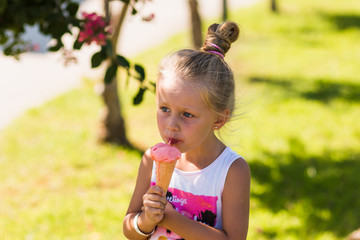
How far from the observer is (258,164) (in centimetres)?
504

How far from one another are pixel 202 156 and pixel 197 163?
3 centimetres

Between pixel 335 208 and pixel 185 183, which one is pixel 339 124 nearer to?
pixel 335 208

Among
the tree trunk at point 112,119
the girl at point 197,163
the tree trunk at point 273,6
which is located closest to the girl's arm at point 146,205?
the girl at point 197,163

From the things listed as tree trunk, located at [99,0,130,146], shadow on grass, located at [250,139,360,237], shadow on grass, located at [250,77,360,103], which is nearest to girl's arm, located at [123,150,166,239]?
shadow on grass, located at [250,139,360,237]

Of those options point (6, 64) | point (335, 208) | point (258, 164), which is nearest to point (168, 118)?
point (335, 208)

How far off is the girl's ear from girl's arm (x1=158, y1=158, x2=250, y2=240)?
0.52ft

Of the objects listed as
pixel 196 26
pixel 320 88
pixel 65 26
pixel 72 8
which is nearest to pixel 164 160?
pixel 65 26

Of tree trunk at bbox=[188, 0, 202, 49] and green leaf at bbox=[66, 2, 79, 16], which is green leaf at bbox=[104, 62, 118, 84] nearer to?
green leaf at bbox=[66, 2, 79, 16]

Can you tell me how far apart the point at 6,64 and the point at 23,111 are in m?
2.07

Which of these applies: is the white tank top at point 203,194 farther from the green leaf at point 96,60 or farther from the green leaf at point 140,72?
the green leaf at point 96,60

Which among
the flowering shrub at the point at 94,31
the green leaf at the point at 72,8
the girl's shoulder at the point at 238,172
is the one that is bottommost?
the girl's shoulder at the point at 238,172

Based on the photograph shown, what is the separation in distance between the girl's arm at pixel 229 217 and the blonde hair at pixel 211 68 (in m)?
0.26

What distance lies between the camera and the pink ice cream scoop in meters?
1.69

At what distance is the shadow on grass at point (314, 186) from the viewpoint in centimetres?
410
